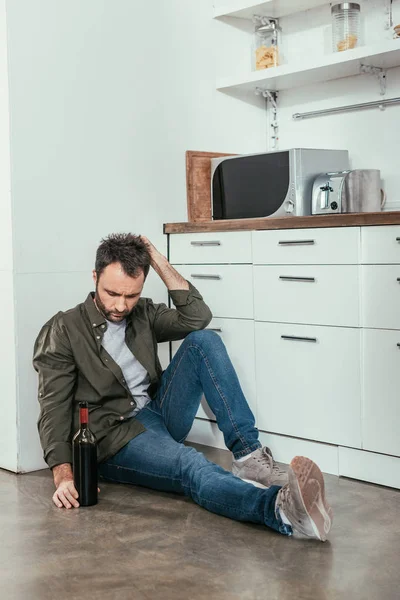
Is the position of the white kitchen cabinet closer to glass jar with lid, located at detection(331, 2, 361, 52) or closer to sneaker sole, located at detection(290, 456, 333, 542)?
sneaker sole, located at detection(290, 456, 333, 542)

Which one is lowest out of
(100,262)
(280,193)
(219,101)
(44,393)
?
(44,393)

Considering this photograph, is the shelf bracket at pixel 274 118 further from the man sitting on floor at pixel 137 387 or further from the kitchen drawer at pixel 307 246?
the man sitting on floor at pixel 137 387

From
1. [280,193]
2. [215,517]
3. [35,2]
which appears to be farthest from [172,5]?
[215,517]

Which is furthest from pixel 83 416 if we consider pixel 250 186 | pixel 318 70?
pixel 318 70

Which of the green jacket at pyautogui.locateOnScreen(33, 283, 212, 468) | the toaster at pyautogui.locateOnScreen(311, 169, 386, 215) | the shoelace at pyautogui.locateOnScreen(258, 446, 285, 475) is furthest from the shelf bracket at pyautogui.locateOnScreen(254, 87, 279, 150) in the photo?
the shoelace at pyautogui.locateOnScreen(258, 446, 285, 475)

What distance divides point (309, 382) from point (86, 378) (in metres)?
0.85

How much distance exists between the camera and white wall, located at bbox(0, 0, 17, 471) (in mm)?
3145

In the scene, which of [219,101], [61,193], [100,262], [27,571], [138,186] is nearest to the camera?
[27,571]

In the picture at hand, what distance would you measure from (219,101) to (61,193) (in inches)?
40.2

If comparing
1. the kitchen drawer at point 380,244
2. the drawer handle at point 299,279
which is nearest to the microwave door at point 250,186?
the drawer handle at point 299,279

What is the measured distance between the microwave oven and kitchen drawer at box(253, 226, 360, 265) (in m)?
0.26

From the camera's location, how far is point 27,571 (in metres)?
2.20

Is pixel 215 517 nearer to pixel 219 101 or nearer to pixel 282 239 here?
pixel 282 239

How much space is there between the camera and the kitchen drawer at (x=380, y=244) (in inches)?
111
